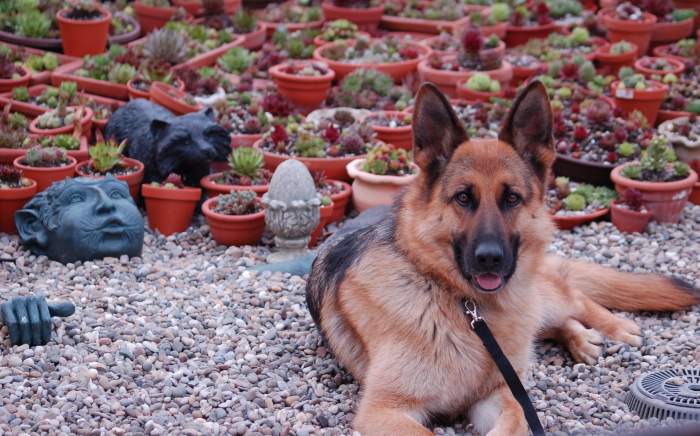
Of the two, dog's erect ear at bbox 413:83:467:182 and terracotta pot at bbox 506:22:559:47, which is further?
terracotta pot at bbox 506:22:559:47

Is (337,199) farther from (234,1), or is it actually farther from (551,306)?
(234,1)

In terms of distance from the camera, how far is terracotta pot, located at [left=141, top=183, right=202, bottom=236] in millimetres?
7480

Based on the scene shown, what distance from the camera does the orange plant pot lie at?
10055 millimetres

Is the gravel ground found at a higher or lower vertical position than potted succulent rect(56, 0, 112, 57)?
lower

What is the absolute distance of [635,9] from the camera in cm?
1188

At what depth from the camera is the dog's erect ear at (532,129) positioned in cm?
441

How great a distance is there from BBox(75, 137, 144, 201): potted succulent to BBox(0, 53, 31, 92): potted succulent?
1.97 metres

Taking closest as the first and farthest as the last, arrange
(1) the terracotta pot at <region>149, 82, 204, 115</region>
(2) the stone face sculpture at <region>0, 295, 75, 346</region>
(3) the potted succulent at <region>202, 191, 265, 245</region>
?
(2) the stone face sculpture at <region>0, 295, 75, 346</region>, (3) the potted succulent at <region>202, 191, 265, 245</region>, (1) the terracotta pot at <region>149, 82, 204, 115</region>

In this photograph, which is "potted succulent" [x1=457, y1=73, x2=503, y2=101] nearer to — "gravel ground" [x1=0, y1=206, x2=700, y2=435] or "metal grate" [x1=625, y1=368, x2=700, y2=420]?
"gravel ground" [x1=0, y1=206, x2=700, y2=435]

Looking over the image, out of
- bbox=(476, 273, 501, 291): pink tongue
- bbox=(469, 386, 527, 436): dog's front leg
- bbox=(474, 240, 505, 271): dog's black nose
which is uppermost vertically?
bbox=(474, 240, 505, 271): dog's black nose

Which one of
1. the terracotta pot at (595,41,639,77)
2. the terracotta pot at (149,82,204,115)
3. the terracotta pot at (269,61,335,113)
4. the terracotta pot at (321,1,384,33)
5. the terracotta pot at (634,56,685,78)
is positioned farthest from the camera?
the terracotta pot at (321,1,384,33)

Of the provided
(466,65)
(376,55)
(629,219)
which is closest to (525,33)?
(466,65)

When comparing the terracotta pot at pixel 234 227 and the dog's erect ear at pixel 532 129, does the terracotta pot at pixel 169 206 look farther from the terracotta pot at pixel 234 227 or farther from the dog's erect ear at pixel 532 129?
the dog's erect ear at pixel 532 129

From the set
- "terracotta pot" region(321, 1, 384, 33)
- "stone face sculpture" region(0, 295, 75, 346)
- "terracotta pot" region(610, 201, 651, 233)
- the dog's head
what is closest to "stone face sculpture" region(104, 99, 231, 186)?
"stone face sculpture" region(0, 295, 75, 346)
